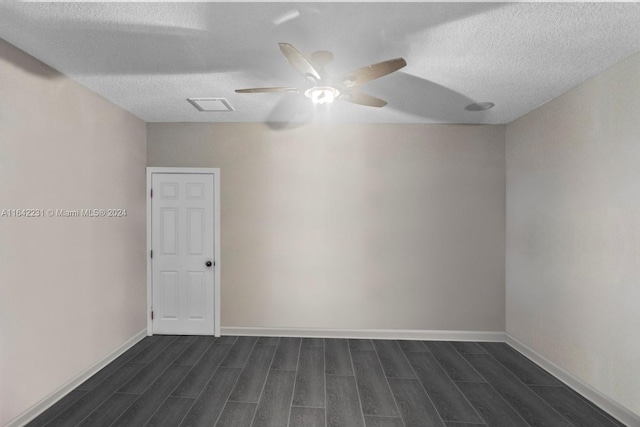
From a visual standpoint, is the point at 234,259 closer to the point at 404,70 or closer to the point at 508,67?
the point at 404,70

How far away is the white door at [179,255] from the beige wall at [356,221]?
194mm

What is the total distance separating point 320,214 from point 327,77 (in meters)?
2.17

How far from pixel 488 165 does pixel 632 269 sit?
6.58ft

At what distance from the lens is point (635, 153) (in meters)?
2.48

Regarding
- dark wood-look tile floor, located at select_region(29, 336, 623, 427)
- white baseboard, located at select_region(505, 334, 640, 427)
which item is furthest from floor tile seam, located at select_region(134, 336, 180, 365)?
white baseboard, located at select_region(505, 334, 640, 427)

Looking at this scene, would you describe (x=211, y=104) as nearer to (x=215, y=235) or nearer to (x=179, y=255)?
(x=215, y=235)

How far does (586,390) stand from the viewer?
288 centimetres

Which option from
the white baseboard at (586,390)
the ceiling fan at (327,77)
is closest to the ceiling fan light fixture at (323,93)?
the ceiling fan at (327,77)

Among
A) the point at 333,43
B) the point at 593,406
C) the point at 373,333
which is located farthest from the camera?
the point at 373,333

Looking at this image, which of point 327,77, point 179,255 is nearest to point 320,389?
point 179,255

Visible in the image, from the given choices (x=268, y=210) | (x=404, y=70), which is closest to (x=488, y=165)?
(x=404, y=70)

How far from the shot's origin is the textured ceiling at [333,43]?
6.41 feet

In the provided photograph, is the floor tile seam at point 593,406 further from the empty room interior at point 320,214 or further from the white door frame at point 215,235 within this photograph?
the white door frame at point 215,235

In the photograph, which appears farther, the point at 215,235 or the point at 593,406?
the point at 215,235
